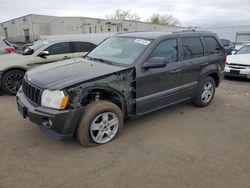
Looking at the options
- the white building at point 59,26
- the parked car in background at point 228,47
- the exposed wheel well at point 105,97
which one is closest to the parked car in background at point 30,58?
the exposed wheel well at point 105,97

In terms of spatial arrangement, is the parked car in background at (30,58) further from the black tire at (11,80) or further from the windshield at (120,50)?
the windshield at (120,50)

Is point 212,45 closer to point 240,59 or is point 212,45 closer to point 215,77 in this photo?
point 215,77

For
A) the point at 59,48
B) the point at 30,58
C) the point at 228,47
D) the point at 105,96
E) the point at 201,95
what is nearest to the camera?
the point at 105,96

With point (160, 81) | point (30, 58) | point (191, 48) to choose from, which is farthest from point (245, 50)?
point (30, 58)

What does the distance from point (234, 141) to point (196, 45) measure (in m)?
2.14

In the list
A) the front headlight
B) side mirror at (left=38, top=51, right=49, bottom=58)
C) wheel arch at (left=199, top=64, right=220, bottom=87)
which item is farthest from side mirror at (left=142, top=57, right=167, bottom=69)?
side mirror at (left=38, top=51, right=49, bottom=58)

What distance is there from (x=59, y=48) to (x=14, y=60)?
1.36 meters

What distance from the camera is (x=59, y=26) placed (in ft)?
103

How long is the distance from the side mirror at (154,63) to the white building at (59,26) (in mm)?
26821

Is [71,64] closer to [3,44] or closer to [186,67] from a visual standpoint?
[186,67]

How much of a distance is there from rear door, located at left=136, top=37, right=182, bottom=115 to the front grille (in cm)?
155

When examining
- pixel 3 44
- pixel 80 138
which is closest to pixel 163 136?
pixel 80 138

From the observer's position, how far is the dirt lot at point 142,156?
248cm

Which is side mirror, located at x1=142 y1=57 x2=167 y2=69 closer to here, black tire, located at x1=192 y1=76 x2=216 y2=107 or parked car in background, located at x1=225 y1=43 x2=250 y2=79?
black tire, located at x1=192 y1=76 x2=216 y2=107
